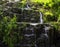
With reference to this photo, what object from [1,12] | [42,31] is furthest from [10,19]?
[42,31]

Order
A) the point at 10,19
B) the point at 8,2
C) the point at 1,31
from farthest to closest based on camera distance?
the point at 8,2, the point at 10,19, the point at 1,31

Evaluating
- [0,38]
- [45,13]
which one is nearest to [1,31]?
[0,38]

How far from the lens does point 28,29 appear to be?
923 centimetres

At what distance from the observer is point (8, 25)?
29.6 feet

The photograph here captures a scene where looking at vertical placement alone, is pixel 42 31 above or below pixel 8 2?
below

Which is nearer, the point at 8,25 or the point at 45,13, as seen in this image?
the point at 8,25

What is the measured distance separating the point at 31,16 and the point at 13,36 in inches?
49.0

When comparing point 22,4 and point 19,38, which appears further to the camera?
point 22,4

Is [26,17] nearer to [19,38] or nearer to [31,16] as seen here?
[31,16]

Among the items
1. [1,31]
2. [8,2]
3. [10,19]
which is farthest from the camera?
[8,2]

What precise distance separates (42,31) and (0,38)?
1.29 m

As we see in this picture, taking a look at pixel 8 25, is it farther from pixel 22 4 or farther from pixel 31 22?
pixel 22 4


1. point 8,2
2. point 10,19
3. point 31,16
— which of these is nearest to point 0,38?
point 10,19

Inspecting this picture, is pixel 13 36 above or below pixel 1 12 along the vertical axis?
below
